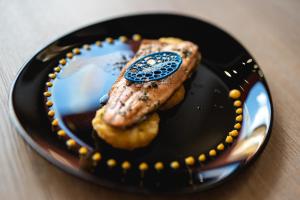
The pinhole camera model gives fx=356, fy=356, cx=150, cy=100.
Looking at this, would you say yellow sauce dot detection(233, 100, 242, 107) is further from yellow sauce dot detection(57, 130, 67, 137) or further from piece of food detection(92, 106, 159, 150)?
yellow sauce dot detection(57, 130, 67, 137)

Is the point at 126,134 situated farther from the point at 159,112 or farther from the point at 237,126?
the point at 237,126

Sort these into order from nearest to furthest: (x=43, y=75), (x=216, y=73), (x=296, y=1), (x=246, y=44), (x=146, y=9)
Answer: (x=43, y=75) < (x=216, y=73) < (x=246, y=44) < (x=146, y=9) < (x=296, y=1)

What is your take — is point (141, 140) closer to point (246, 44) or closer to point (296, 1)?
point (246, 44)

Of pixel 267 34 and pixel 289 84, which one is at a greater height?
pixel 267 34

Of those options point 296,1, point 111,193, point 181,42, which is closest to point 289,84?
point 181,42

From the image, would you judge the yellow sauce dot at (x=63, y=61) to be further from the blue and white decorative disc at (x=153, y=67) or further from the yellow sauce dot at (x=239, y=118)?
the yellow sauce dot at (x=239, y=118)

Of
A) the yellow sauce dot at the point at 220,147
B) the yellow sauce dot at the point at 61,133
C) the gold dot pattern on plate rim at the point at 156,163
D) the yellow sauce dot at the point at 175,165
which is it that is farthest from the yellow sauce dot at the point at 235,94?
the yellow sauce dot at the point at 61,133

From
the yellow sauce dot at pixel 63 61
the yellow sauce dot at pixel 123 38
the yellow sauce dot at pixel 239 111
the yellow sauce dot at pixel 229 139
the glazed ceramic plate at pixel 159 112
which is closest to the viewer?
the glazed ceramic plate at pixel 159 112
